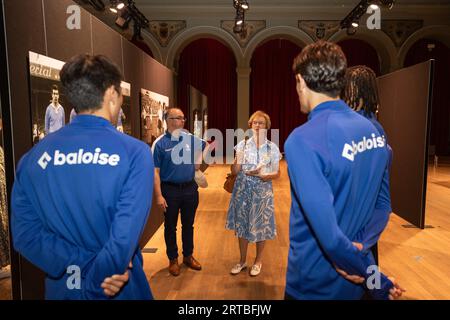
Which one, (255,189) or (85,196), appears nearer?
(85,196)

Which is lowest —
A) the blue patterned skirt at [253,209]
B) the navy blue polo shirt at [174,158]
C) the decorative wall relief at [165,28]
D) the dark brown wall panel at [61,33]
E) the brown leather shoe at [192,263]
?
the brown leather shoe at [192,263]

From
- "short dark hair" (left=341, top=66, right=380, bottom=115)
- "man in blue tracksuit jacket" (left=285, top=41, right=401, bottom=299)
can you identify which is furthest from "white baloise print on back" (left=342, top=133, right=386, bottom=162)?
"short dark hair" (left=341, top=66, right=380, bottom=115)

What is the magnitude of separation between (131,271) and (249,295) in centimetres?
200

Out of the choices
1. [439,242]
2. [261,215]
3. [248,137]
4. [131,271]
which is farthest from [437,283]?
[131,271]

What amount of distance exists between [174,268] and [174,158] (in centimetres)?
108

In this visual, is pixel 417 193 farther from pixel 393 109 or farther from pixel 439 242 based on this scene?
pixel 393 109

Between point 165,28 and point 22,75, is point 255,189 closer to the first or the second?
point 22,75

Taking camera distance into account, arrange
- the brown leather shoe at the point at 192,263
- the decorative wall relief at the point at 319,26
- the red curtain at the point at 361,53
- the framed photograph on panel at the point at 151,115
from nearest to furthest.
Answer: the brown leather shoe at the point at 192,263
the framed photograph on panel at the point at 151,115
the decorative wall relief at the point at 319,26
the red curtain at the point at 361,53

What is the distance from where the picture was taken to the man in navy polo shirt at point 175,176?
3564 millimetres

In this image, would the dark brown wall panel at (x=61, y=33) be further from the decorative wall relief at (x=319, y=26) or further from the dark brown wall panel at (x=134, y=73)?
the decorative wall relief at (x=319, y=26)

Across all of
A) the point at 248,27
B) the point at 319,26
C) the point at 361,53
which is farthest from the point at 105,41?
the point at 361,53

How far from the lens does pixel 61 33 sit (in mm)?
2598

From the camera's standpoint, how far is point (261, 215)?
3.45 metres

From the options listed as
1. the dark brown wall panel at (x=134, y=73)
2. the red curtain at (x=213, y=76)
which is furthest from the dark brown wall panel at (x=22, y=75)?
the red curtain at (x=213, y=76)
